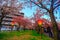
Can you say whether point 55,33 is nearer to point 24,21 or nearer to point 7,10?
point 7,10

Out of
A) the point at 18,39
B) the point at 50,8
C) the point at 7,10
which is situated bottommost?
the point at 18,39

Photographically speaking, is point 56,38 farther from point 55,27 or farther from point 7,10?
point 7,10

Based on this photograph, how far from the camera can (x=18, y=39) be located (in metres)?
24.1

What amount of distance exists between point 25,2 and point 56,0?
101 inches

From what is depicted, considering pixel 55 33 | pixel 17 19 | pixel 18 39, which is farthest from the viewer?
pixel 17 19

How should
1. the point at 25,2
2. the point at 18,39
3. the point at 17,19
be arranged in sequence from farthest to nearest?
1. the point at 17,19
2. the point at 18,39
3. the point at 25,2

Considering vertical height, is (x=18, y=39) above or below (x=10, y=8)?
below

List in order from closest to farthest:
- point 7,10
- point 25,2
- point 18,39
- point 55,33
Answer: point 55,33 → point 25,2 → point 18,39 → point 7,10

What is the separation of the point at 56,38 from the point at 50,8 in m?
2.36

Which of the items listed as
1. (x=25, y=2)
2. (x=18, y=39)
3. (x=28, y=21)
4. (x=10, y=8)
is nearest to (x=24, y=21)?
(x=28, y=21)

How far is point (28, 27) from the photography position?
267 feet

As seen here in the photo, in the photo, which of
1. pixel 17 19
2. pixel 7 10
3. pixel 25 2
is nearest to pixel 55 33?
pixel 25 2

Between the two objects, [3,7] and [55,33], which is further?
[3,7]

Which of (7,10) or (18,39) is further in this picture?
(7,10)
